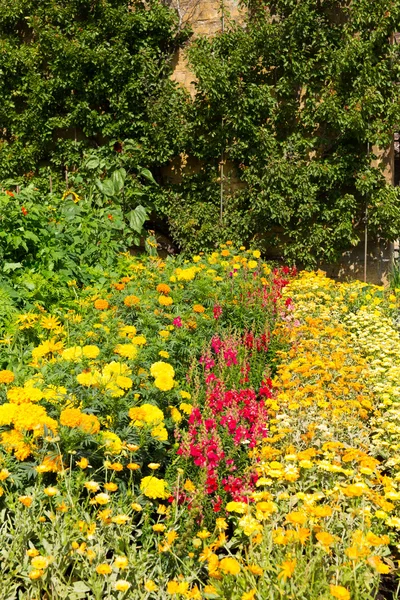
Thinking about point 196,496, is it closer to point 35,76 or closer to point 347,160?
point 347,160

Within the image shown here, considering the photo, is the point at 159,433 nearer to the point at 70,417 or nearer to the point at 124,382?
the point at 124,382

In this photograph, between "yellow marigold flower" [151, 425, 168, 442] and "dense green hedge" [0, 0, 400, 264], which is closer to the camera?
"yellow marigold flower" [151, 425, 168, 442]

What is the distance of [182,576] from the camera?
6.25 feet

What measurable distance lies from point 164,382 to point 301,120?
5324mm

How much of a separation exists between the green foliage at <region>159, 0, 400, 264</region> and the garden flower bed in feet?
10.4

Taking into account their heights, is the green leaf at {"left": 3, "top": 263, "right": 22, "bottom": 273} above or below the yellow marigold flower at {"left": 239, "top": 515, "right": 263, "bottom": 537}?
above

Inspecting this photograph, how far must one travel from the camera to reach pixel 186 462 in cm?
234

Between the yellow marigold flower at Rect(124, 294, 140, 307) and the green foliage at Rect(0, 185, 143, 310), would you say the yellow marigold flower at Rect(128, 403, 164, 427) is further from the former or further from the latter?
the green foliage at Rect(0, 185, 143, 310)

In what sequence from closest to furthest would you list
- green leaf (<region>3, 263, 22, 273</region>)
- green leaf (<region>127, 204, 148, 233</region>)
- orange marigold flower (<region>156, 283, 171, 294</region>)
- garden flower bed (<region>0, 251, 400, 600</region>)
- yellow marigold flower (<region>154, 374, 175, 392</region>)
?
1. garden flower bed (<region>0, 251, 400, 600</region>)
2. yellow marigold flower (<region>154, 374, 175, 392</region>)
3. orange marigold flower (<region>156, 283, 171, 294</region>)
4. green leaf (<region>3, 263, 22, 273</region>)
5. green leaf (<region>127, 204, 148, 233</region>)

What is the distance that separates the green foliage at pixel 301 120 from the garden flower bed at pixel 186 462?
3.17 metres

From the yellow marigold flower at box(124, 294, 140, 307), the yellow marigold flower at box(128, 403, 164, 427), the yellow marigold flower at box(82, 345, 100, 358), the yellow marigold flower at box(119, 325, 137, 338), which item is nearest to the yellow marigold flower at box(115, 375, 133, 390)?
the yellow marigold flower at box(128, 403, 164, 427)

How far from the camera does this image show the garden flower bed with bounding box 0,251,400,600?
1732 millimetres

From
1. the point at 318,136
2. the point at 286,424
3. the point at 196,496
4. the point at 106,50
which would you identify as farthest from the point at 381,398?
the point at 106,50

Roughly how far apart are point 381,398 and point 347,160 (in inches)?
168
